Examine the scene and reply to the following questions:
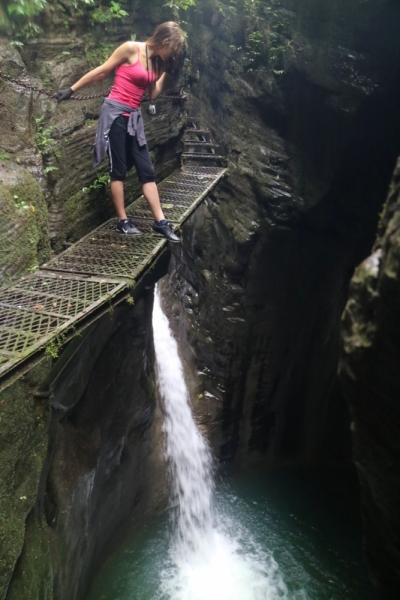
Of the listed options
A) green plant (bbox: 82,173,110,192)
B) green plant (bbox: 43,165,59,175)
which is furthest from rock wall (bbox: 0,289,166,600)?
green plant (bbox: 43,165,59,175)

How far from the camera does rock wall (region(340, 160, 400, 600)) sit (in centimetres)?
233

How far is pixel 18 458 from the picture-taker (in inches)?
142

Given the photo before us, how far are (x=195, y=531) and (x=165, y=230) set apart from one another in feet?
16.7

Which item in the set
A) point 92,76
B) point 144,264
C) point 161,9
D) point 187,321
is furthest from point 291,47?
point 187,321

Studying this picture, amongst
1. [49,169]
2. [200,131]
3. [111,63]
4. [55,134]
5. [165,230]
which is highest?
[111,63]

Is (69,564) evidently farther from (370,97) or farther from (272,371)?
(370,97)

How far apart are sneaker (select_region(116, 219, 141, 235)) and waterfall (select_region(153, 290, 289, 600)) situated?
156 inches

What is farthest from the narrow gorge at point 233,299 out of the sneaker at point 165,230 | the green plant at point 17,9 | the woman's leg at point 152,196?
the sneaker at point 165,230

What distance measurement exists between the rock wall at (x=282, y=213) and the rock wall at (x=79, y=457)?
Result: 5.49 ft

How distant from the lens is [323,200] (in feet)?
22.9

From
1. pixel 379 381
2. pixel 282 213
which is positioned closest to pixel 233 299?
pixel 282 213

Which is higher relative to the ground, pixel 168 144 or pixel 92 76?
pixel 92 76

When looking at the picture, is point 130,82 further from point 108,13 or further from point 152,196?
point 108,13

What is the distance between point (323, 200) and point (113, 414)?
4328 mm
